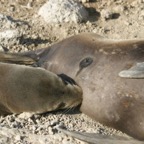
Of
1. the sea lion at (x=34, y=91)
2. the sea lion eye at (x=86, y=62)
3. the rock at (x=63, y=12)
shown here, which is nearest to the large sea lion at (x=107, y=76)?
the sea lion eye at (x=86, y=62)

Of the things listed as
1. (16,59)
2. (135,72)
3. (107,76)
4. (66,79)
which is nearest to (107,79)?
(107,76)

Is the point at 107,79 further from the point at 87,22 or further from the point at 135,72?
the point at 87,22

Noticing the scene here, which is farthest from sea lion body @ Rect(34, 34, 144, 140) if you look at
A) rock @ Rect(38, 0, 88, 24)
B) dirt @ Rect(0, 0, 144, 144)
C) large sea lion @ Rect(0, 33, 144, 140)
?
rock @ Rect(38, 0, 88, 24)

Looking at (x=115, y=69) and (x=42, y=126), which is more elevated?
(x=115, y=69)

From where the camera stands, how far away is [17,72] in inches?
187

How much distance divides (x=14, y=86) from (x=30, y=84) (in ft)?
0.40

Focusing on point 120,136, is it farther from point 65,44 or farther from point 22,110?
point 65,44

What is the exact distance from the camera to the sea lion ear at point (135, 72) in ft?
14.7

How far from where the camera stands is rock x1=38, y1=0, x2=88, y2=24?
6215 mm

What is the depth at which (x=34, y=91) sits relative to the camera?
464 centimetres

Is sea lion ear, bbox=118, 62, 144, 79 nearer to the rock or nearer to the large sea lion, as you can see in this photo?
the large sea lion

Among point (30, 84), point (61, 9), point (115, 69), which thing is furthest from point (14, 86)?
point (61, 9)

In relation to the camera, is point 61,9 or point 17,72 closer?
point 17,72

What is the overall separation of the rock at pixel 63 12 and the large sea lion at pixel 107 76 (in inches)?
36.8
